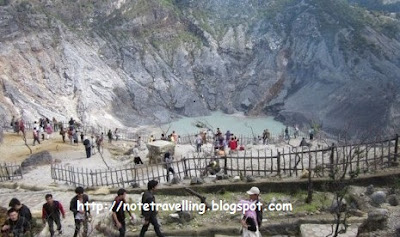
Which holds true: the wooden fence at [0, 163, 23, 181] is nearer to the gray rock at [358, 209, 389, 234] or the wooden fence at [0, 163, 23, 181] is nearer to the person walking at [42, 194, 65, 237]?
the person walking at [42, 194, 65, 237]

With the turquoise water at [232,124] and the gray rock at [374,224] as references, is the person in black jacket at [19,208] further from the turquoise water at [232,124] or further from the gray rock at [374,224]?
the turquoise water at [232,124]

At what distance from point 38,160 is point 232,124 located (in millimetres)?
29214

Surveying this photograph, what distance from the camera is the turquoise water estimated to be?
43.5 meters

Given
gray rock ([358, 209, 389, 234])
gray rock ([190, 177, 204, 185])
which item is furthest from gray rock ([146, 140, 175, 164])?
gray rock ([358, 209, 389, 234])

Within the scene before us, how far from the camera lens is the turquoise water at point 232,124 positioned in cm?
4347

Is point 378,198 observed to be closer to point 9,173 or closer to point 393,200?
point 393,200

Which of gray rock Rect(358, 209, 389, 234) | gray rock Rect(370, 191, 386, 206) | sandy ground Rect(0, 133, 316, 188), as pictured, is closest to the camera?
gray rock Rect(358, 209, 389, 234)

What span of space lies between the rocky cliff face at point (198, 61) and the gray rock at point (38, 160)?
1724cm

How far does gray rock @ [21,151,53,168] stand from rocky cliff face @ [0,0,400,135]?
56.6 ft

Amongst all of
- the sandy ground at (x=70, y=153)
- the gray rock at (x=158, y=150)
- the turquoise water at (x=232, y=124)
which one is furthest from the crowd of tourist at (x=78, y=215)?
the turquoise water at (x=232, y=124)

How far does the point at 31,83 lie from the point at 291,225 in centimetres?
3793

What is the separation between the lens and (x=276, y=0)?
219 feet

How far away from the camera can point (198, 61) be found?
57156 mm

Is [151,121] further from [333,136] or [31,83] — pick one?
[333,136]
